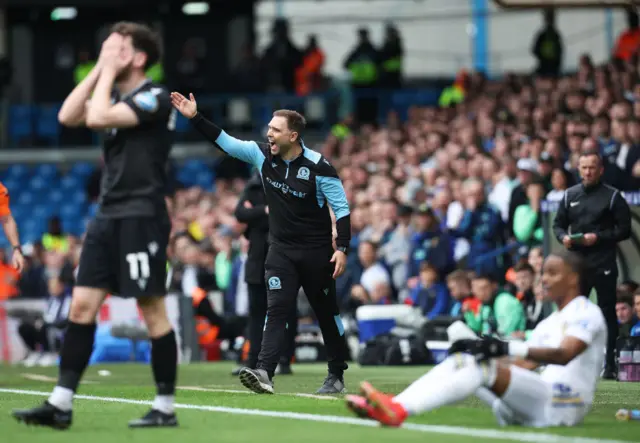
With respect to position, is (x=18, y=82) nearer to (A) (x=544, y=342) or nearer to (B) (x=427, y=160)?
(B) (x=427, y=160)

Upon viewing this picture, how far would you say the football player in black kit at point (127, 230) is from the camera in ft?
26.0

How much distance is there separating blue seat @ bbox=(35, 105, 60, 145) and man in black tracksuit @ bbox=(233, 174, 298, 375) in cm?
1936

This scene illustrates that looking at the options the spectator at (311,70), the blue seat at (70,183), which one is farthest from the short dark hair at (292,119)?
the blue seat at (70,183)

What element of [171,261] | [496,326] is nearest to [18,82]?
[171,261]

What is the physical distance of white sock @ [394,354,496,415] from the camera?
24.0 ft

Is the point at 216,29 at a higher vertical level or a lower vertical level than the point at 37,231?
higher

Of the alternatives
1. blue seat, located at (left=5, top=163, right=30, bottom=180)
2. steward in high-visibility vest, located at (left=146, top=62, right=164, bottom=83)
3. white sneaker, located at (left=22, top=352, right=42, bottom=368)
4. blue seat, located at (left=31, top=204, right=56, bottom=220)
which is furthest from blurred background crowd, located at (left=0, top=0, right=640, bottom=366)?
steward in high-visibility vest, located at (left=146, top=62, right=164, bottom=83)

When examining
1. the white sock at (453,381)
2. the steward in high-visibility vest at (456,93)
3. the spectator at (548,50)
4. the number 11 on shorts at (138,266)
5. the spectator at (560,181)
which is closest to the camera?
the white sock at (453,381)

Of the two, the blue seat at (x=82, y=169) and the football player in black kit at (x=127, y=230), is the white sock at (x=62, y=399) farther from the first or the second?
the blue seat at (x=82, y=169)

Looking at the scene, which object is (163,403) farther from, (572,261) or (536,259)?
(536,259)

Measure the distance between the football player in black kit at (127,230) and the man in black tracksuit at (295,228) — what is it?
9.45 ft

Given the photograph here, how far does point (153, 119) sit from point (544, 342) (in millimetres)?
2516

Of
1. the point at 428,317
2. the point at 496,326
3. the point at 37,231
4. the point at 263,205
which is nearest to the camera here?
the point at 263,205

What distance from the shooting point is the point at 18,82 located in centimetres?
3584
